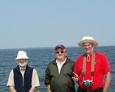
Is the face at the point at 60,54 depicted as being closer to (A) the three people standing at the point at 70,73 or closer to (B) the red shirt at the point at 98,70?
(A) the three people standing at the point at 70,73

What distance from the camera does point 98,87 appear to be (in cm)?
801

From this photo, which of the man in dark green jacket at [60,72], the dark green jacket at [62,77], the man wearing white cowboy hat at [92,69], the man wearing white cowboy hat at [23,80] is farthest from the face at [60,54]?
the man wearing white cowboy hat at [23,80]

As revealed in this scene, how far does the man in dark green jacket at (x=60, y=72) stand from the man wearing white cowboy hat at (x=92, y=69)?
0.36 metres

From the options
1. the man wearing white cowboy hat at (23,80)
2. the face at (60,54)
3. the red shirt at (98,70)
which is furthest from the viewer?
the man wearing white cowboy hat at (23,80)

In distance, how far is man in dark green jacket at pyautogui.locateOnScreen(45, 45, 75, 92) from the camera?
833cm

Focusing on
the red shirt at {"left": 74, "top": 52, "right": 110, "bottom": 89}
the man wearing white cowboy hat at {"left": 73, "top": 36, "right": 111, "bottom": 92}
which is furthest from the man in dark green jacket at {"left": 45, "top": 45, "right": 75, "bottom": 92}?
the red shirt at {"left": 74, "top": 52, "right": 110, "bottom": 89}

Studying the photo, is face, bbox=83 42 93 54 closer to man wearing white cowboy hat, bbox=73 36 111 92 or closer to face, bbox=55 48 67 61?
man wearing white cowboy hat, bbox=73 36 111 92

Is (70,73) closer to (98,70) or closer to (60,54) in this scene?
(60,54)

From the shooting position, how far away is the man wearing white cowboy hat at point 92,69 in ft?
26.1

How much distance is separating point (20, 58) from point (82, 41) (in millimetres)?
1342

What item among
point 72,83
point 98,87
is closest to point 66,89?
point 72,83

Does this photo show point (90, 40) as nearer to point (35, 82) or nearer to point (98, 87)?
point (98, 87)

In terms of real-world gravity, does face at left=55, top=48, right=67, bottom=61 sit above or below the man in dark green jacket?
above

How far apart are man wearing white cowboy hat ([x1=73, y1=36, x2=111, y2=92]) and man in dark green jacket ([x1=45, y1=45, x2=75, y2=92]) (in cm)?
36
